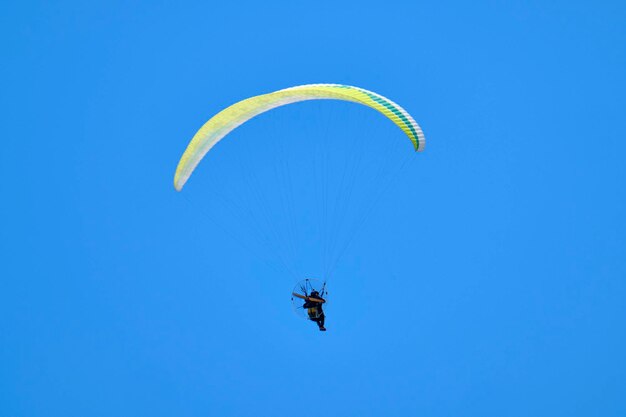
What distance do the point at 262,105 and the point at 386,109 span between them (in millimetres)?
3345

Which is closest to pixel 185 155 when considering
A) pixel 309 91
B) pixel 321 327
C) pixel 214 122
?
pixel 214 122

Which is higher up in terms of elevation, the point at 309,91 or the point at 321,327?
the point at 309,91

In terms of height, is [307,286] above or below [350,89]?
below

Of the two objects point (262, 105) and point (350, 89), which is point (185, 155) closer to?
point (262, 105)

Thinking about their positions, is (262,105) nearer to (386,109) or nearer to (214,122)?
(214,122)

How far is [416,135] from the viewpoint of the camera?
92.2 ft

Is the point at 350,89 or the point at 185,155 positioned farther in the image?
the point at 185,155

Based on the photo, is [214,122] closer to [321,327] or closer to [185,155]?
[185,155]

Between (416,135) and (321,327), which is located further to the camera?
(321,327)

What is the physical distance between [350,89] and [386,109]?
1110 mm

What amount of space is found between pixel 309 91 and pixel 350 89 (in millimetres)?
1071

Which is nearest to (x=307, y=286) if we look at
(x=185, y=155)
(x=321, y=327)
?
(x=321, y=327)

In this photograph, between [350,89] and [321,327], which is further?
[321,327]

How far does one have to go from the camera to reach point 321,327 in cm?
3009
